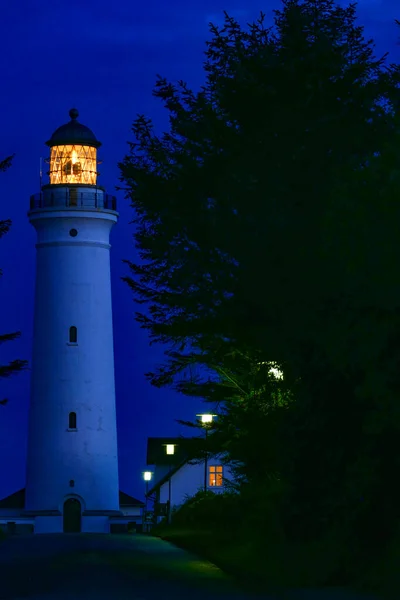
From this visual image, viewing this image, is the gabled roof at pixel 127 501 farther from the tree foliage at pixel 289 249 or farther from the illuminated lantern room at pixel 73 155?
the tree foliage at pixel 289 249

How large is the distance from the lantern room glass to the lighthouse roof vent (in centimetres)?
78

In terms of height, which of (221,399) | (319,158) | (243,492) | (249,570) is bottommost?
(249,570)

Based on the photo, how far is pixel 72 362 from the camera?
66500mm

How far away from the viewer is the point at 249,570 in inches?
989

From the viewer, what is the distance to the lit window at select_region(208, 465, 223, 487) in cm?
7506

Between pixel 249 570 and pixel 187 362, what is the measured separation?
13.1 metres

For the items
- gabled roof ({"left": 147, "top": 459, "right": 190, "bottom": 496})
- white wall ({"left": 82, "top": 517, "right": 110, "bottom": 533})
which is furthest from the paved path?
gabled roof ({"left": 147, "top": 459, "right": 190, "bottom": 496})

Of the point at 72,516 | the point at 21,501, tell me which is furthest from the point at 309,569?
the point at 21,501

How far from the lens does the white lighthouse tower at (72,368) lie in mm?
66375

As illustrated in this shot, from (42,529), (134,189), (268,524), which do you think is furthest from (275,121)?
(42,529)

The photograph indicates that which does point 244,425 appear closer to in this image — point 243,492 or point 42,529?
point 243,492

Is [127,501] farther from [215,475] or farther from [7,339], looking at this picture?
[7,339]

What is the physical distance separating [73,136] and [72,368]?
10.2m

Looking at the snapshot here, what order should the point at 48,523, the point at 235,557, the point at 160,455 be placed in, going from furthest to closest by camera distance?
the point at 160,455 → the point at 48,523 → the point at 235,557
